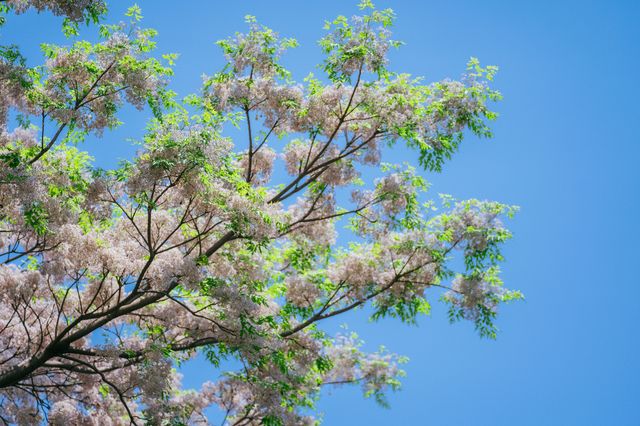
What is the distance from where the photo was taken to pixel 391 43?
1160cm

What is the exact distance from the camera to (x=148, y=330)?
12.9 meters

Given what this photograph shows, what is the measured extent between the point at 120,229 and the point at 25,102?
8.77 feet

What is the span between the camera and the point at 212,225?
36.8 ft

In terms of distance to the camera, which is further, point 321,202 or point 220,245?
point 321,202

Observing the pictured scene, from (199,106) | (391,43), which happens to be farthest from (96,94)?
(391,43)

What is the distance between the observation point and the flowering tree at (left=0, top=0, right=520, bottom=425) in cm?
1010

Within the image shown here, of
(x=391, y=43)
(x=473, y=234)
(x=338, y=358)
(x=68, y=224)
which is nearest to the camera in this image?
(x=68, y=224)

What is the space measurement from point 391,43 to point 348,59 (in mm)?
778

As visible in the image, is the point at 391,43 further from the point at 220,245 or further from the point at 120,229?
the point at 120,229

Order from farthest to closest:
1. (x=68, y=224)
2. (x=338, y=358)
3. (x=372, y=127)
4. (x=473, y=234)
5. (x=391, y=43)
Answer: (x=338, y=358), (x=473, y=234), (x=372, y=127), (x=391, y=43), (x=68, y=224)

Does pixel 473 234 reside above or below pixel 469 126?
below

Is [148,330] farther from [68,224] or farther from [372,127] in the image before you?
[372,127]

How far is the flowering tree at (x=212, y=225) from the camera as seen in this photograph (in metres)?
10.1

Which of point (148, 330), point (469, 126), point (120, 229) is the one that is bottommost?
point (148, 330)
